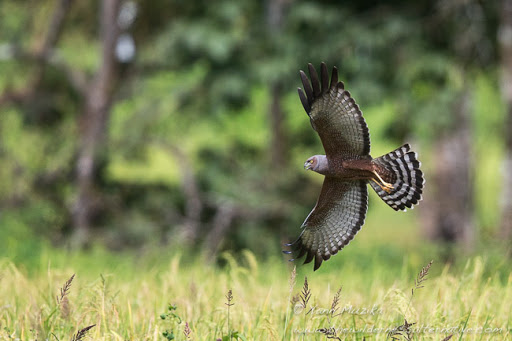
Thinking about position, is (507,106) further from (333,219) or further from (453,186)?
(333,219)

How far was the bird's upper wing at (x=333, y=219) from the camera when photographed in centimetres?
280

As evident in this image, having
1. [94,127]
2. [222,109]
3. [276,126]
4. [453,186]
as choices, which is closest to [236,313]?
[222,109]

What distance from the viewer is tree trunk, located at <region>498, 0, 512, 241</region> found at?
838 centimetres

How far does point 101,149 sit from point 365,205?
23.1 feet

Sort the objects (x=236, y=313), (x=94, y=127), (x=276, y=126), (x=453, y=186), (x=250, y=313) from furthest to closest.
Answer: (x=453, y=186), (x=276, y=126), (x=94, y=127), (x=236, y=313), (x=250, y=313)

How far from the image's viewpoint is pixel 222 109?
933 centimetres

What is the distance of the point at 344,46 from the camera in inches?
337

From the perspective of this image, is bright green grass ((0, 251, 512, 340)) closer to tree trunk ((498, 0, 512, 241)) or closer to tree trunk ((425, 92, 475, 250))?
tree trunk ((498, 0, 512, 241))

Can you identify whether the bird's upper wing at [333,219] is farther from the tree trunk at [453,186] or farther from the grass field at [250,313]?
the tree trunk at [453,186]

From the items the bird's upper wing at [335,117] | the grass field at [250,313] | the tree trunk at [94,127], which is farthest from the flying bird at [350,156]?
the tree trunk at [94,127]

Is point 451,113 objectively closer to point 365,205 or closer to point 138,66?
point 138,66

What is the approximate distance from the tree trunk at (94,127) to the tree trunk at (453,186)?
532cm

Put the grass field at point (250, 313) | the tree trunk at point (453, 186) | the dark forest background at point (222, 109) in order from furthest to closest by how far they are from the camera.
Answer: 1. the tree trunk at point (453, 186)
2. the dark forest background at point (222, 109)
3. the grass field at point (250, 313)

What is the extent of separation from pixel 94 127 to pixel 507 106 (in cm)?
582
